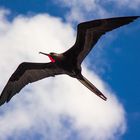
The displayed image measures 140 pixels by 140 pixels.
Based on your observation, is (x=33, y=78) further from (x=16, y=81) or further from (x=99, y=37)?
(x=99, y=37)

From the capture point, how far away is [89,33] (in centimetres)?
2148

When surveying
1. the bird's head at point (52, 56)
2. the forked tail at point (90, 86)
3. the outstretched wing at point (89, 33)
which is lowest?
the forked tail at point (90, 86)

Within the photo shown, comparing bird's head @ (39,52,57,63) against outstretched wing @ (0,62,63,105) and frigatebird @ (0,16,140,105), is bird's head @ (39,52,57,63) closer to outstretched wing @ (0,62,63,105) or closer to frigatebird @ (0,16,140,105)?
frigatebird @ (0,16,140,105)

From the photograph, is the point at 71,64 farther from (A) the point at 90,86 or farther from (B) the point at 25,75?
(B) the point at 25,75

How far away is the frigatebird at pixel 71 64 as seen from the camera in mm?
20938

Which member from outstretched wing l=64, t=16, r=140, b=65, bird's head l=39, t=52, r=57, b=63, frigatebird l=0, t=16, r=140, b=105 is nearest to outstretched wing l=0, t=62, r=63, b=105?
frigatebird l=0, t=16, r=140, b=105

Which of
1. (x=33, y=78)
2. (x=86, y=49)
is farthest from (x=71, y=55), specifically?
(x=33, y=78)

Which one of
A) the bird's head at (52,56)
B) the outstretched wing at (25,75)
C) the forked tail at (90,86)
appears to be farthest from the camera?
the outstretched wing at (25,75)

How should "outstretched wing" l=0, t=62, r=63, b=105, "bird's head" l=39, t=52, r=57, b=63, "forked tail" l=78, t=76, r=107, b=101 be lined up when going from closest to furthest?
"forked tail" l=78, t=76, r=107, b=101
"bird's head" l=39, t=52, r=57, b=63
"outstretched wing" l=0, t=62, r=63, b=105

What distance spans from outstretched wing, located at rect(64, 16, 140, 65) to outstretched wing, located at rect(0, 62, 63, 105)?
159 cm

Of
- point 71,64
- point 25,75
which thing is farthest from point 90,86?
point 25,75

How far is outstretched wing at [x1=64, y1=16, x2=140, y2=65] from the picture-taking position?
20672 mm

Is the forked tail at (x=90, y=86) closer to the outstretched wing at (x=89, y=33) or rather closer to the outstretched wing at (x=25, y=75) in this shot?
the outstretched wing at (x=89, y=33)

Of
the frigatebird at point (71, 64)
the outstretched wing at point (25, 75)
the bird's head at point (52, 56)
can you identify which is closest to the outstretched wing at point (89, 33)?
the frigatebird at point (71, 64)
